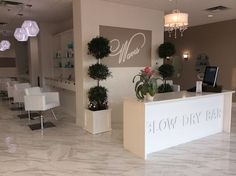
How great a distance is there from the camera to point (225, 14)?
6.59 meters

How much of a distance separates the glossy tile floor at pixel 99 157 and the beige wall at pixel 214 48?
3.62 meters

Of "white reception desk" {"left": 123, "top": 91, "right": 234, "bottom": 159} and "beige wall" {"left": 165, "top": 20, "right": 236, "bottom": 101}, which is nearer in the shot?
→ "white reception desk" {"left": 123, "top": 91, "right": 234, "bottom": 159}

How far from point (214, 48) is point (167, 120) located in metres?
5.53

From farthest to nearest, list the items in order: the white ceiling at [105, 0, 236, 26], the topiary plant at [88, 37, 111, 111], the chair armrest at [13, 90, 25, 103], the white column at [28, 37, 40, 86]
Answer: the white column at [28, 37, 40, 86]
the chair armrest at [13, 90, 25, 103]
the white ceiling at [105, 0, 236, 26]
the topiary plant at [88, 37, 111, 111]

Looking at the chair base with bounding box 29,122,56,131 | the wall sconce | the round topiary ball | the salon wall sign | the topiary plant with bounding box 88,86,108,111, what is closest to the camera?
the topiary plant with bounding box 88,86,108,111

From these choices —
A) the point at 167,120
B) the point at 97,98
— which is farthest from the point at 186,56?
the point at 167,120

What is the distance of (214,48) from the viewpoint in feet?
26.3

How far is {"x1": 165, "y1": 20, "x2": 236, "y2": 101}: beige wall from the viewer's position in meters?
7.50

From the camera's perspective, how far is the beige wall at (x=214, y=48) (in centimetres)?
750

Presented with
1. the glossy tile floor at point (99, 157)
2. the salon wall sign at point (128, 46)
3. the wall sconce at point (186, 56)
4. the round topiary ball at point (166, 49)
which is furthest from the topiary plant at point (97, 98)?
the wall sconce at point (186, 56)

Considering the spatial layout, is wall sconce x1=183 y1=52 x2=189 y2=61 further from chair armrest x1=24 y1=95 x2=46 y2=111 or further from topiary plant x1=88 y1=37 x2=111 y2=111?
chair armrest x1=24 y1=95 x2=46 y2=111

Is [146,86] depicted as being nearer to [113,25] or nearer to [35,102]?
[113,25]

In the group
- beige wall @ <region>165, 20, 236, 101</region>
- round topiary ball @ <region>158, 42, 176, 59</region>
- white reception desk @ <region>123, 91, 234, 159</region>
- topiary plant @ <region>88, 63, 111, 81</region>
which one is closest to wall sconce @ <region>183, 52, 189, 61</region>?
beige wall @ <region>165, 20, 236, 101</region>

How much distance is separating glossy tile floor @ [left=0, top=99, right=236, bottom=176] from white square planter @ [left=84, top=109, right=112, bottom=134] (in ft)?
0.68
